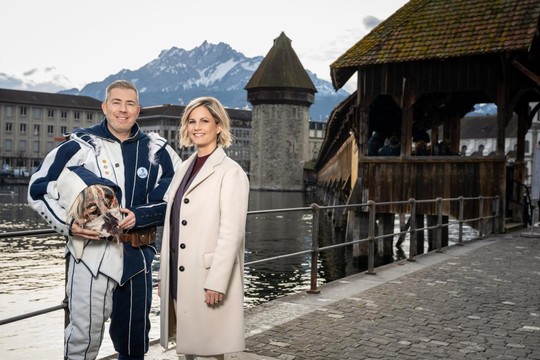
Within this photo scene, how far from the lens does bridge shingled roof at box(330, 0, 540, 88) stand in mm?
13477

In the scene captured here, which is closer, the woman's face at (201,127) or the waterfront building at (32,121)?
the woman's face at (201,127)

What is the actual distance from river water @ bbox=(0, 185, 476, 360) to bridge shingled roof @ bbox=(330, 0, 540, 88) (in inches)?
206

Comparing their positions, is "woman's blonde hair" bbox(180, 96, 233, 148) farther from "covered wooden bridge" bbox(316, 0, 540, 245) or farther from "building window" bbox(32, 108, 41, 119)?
"building window" bbox(32, 108, 41, 119)

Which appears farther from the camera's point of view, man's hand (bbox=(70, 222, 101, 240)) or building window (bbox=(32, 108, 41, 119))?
building window (bbox=(32, 108, 41, 119))

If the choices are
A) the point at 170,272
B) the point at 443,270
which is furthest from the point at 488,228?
the point at 170,272

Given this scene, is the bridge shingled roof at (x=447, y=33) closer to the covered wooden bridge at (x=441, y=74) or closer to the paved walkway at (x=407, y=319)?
the covered wooden bridge at (x=441, y=74)

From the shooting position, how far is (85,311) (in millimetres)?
2930

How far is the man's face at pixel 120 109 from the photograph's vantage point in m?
3.10

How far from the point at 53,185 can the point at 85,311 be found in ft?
2.08

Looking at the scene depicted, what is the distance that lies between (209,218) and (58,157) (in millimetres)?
809

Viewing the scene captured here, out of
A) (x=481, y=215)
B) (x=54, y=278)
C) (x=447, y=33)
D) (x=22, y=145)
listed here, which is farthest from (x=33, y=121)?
(x=481, y=215)

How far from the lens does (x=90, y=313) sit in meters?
2.94

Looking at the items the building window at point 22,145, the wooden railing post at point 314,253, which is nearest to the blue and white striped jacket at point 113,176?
the wooden railing post at point 314,253

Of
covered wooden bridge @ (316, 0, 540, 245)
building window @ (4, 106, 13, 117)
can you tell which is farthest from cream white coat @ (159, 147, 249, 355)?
building window @ (4, 106, 13, 117)
